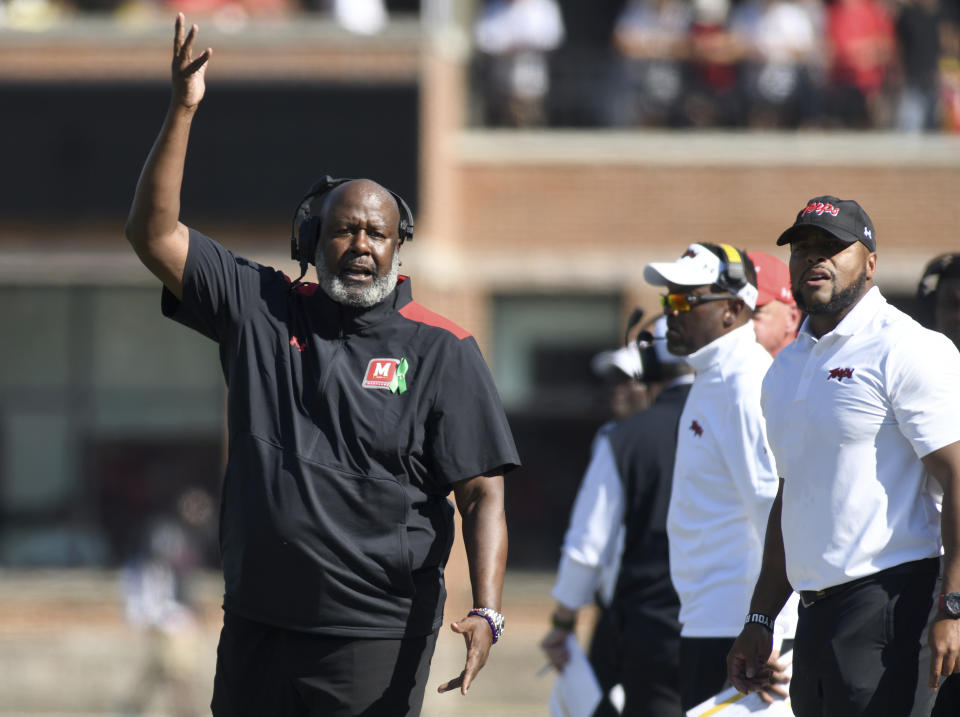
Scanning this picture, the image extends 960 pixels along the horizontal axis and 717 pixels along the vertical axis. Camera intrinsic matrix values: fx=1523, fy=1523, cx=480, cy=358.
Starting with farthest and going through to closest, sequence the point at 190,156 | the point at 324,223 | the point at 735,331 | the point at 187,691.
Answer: the point at 190,156 → the point at 187,691 → the point at 735,331 → the point at 324,223

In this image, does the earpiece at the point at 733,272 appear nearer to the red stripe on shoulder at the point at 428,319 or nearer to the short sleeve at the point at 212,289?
the red stripe on shoulder at the point at 428,319

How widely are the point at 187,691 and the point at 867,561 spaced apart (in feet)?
33.9

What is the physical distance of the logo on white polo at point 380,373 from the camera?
4439 mm

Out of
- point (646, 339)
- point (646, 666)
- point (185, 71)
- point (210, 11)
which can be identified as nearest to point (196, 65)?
point (185, 71)

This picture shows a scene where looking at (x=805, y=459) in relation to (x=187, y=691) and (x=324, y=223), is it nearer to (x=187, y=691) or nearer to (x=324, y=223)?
(x=324, y=223)

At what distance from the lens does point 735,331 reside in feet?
18.3

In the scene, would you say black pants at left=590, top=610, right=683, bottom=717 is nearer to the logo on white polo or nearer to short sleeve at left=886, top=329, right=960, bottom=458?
short sleeve at left=886, top=329, right=960, bottom=458

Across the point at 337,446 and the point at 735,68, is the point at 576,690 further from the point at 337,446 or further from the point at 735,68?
the point at 735,68

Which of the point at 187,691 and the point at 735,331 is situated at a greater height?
the point at 735,331

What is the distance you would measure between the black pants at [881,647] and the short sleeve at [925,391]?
1.23ft

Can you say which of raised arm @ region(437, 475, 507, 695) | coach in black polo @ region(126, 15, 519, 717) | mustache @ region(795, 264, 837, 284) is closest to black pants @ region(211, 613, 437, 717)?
coach in black polo @ region(126, 15, 519, 717)

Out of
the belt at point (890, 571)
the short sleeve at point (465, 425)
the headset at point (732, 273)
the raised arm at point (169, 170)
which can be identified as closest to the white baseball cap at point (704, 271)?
the headset at point (732, 273)

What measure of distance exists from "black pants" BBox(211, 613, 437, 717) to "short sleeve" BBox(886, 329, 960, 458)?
155 centimetres

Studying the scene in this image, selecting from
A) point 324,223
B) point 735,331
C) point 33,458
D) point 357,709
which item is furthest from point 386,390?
point 33,458
